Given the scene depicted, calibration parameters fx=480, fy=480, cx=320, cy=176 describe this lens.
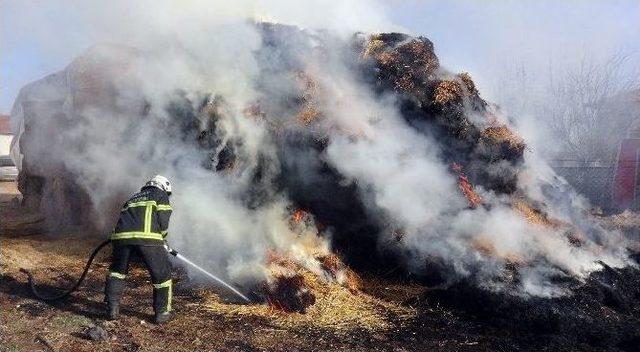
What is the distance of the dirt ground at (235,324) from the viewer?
4.88 m

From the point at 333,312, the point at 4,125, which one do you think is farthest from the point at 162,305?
the point at 4,125

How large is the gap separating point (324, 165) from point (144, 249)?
3.17 meters

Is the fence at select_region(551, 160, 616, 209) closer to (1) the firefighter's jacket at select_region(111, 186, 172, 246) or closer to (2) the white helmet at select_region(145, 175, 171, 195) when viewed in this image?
(2) the white helmet at select_region(145, 175, 171, 195)

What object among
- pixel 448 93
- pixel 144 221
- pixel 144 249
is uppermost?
pixel 448 93

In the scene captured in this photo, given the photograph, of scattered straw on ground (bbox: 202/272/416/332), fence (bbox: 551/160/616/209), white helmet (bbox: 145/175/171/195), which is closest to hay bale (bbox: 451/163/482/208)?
scattered straw on ground (bbox: 202/272/416/332)

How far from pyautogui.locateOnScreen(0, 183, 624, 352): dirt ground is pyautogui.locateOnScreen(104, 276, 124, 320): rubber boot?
11 centimetres

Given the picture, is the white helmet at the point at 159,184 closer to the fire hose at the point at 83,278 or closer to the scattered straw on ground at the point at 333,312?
the fire hose at the point at 83,278

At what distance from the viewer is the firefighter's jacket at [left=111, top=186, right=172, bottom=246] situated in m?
5.41

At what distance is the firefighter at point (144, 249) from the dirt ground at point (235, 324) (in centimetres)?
23

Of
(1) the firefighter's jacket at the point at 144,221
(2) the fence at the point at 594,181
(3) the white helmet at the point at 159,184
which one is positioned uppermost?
(2) the fence at the point at 594,181

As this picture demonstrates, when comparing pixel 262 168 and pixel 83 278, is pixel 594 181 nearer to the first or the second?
pixel 262 168

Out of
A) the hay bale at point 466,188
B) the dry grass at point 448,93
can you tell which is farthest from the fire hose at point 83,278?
the dry grass at point 448,93

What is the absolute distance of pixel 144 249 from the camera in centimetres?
541

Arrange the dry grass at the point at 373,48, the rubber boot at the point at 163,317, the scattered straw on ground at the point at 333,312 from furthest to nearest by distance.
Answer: the dry grass at the point at 373,48 < the scattered straw on ground at the point at 333,312 < the rubber boot at the point at 163,317
